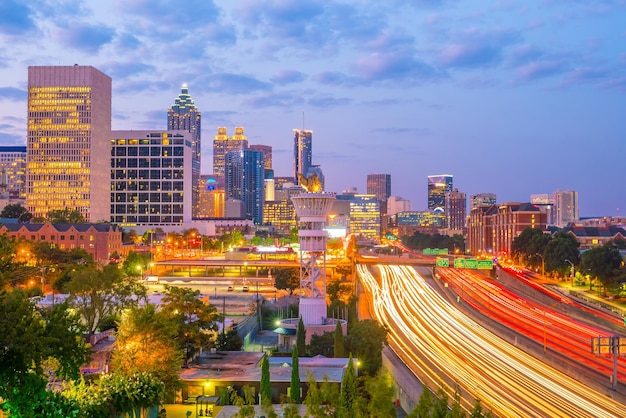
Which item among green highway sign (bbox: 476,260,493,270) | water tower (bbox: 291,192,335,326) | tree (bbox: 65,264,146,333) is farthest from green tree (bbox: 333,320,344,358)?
green highway sign (bbox: 476,260,493,270)

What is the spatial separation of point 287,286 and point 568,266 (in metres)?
54.0

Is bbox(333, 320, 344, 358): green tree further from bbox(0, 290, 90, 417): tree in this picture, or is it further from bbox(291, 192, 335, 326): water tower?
bbox(0, 290, 90, 417): tree

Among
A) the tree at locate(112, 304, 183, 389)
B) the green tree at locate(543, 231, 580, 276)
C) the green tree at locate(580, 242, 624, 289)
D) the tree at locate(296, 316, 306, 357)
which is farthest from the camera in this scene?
the green tree at locate(543, 231, 580, 276)

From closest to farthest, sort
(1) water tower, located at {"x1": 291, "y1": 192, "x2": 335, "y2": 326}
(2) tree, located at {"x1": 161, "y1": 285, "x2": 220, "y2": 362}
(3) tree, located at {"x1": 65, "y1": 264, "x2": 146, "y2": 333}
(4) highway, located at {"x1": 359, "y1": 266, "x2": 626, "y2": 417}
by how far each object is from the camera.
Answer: (4) highway, located at {"x1": 359, "y1": 266, "x2": 626, "y2": 417} < (2) tree, located at {"x1": 161, "y1": 285, "x2": 220, "y2": 362} < (3) tree, located at {"x1": 65, "y1": 264, "x2": 146, "y2": 333} < (1) water tower, located at {"x1": 291, "y1": 192, "x2": 335, "y2": 326}

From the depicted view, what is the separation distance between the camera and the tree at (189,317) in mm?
47000

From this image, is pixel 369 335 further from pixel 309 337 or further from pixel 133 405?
pixel 133 405

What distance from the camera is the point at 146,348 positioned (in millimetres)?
36500

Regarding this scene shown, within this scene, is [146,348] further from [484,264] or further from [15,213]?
[15,213]

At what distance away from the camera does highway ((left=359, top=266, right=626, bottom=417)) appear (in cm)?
4044

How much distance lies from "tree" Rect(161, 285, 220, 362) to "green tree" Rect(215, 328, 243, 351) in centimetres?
103

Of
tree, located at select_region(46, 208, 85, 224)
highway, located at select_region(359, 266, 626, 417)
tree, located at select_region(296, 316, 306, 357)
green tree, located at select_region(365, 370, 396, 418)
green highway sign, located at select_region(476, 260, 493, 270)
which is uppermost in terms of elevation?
tree, located at select_region(46, 208, 85, 224)

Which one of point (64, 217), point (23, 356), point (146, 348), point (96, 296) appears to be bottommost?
point (146, 348)

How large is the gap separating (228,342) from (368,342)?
1147 centimetres

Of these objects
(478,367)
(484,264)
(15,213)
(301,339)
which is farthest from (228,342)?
(15,213)
